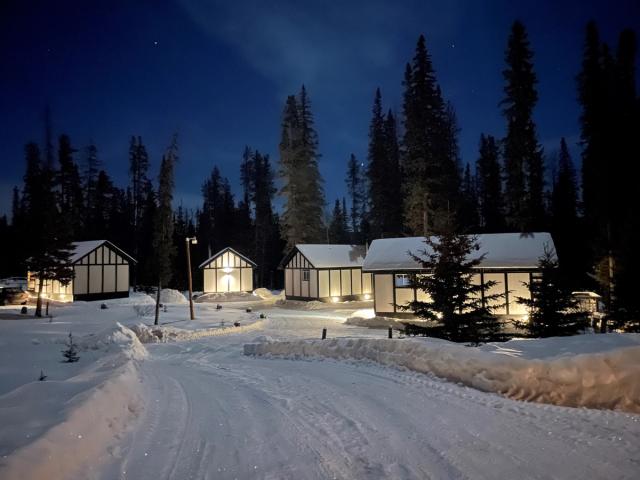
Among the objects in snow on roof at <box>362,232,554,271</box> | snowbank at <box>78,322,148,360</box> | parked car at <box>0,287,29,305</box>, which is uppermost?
snow on roof at <box>362,232,554,271</box>

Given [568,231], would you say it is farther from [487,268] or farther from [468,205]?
[487,268]

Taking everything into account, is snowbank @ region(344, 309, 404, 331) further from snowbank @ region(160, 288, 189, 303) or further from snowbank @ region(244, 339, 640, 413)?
snowbank @ region(160, 288, 189, 303)

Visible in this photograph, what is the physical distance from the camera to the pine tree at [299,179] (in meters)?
42.6

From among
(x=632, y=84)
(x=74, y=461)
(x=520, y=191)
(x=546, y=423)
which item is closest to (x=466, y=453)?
(x=546, y=423)

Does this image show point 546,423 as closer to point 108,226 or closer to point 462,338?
point 462,338

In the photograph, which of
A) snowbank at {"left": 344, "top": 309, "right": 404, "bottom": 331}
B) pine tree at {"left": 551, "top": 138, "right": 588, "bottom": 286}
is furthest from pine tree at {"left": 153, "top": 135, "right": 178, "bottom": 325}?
pine tree at {"left": 551, "top": 138, "right": 588, "bottom": 286}

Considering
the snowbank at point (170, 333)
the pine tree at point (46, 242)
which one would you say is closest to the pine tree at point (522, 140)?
the snowbank at point (170, 333)

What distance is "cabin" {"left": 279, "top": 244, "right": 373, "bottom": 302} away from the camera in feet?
119

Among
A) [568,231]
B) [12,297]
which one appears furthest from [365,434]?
[568,231]

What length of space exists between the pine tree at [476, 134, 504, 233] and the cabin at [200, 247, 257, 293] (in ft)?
90.7

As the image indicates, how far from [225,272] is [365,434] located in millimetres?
39806

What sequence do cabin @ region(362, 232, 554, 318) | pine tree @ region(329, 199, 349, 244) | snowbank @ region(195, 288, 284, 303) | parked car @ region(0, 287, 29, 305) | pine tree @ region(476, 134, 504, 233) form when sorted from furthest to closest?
1. pine tree @ region(329, 199, 349, 244)
2. pine tree @ region(476, 134, 504, 233)
3. snowbank @ region(195, 288, 284, 303)
4. parked car @ region(0, 287, 29, 305)
5. cabin @ region(362, 232, 554, 318)

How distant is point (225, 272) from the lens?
44.1m

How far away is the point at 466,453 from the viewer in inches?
196
